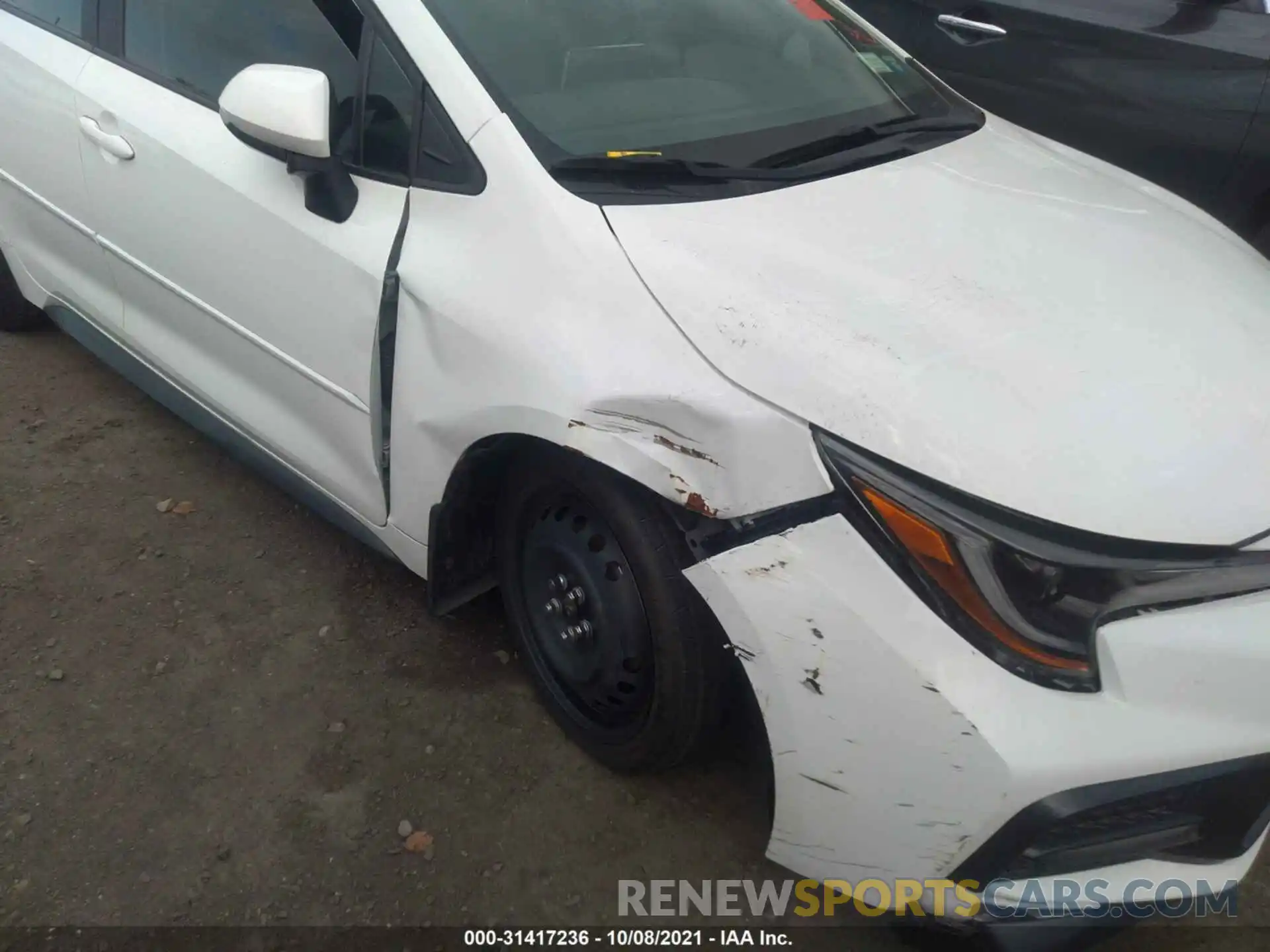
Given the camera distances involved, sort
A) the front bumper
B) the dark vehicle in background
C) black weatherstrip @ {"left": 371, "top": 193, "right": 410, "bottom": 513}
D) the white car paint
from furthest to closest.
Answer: the dark vehicle in background → the white car paint → black weatherstrip @ {"left": 371, "top": 193, "right": 410, "bottom": 513} → the front bumper

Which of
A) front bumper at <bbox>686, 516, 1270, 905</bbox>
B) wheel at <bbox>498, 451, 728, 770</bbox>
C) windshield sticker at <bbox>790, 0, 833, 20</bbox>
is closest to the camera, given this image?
front bumper at <bbox>686, 516, 1270, 905</bbox>

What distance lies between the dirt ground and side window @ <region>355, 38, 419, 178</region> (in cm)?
111

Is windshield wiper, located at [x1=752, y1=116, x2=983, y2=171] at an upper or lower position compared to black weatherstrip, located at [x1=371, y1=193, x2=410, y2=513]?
upper

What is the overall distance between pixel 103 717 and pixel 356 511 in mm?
703

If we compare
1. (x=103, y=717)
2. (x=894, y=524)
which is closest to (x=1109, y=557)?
(x=894, y=524)

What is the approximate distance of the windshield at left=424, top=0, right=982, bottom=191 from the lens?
198cm

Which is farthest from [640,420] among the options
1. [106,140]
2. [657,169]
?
[106,140]

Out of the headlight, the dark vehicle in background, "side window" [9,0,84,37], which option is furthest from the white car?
the dark vehicle in background

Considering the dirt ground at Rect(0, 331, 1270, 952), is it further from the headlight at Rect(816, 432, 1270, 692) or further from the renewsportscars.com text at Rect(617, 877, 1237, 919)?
the headlight at Rect(816, 432, 1270, 692)

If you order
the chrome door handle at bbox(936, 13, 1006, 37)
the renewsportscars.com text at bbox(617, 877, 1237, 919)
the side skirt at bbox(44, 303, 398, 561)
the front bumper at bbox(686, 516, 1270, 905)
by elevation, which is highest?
the chrome door handle at bbox(936, 13, 1006, 37)

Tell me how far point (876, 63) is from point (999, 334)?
1.19m

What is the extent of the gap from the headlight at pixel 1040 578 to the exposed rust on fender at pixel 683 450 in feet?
0.99

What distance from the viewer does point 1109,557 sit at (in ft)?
4.64

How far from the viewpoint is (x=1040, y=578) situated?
55.9 inches
